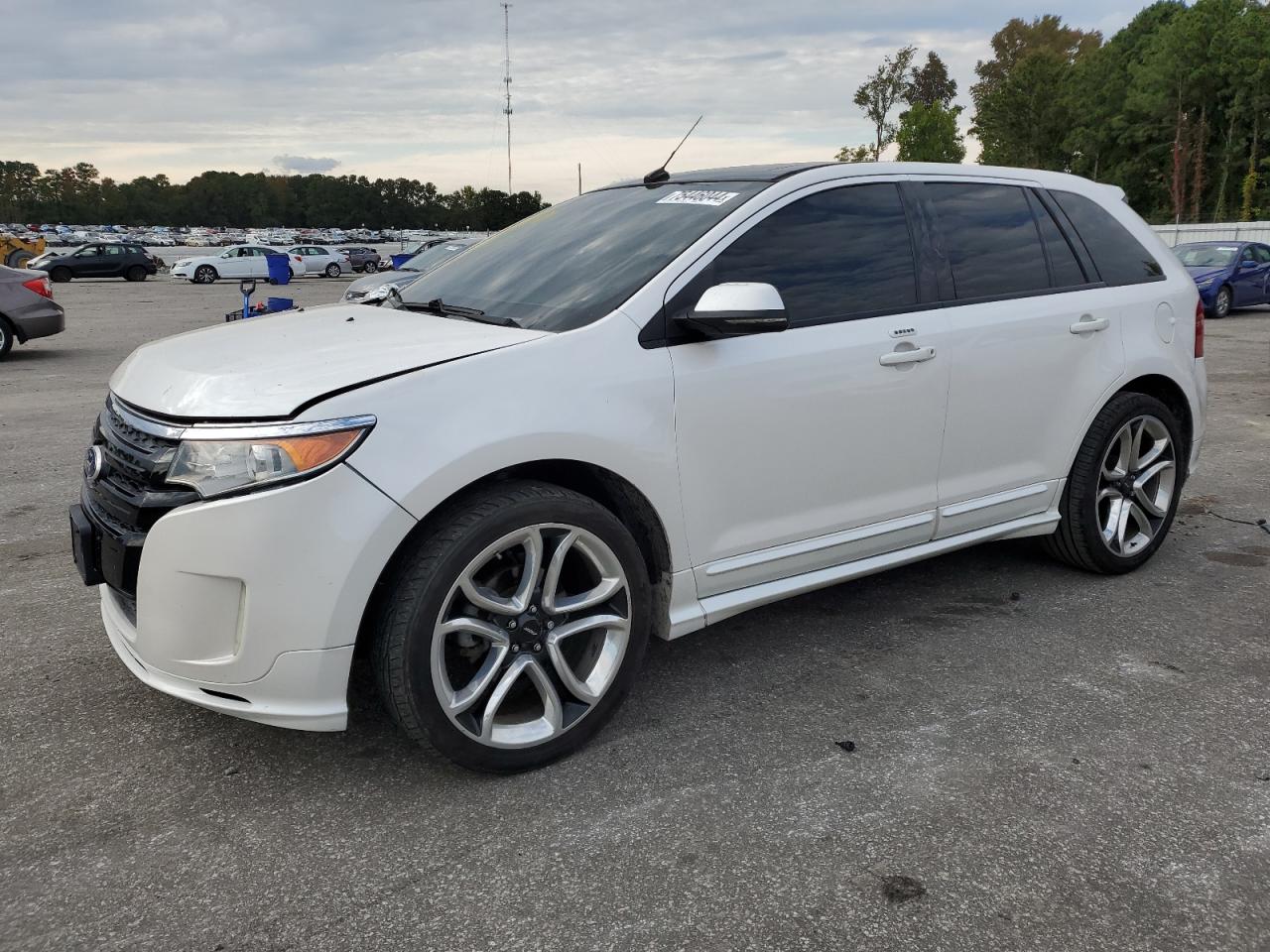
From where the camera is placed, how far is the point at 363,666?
3520 millimetres

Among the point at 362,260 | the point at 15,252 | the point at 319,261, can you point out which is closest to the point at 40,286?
the point at 15,252

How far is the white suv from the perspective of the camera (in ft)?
8.61

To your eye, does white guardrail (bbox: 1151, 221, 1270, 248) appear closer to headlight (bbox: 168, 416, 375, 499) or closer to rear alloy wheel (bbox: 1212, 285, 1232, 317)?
rear alloy wheel (bbox: 1212, 285, 1232, 317)

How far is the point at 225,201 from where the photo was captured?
157250 millimetres

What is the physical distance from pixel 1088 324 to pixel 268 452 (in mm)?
3314

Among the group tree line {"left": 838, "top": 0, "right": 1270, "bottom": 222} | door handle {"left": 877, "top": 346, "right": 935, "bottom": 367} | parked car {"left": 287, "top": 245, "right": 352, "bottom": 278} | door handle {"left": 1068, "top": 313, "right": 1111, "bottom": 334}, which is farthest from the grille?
tree line {"left": 838, "top": 0, "right": 1270, "bottom": 222}

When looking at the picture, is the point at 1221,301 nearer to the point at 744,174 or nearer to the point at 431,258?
the point at 431,258

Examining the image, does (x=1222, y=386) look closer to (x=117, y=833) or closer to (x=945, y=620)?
(x=945, y=620)

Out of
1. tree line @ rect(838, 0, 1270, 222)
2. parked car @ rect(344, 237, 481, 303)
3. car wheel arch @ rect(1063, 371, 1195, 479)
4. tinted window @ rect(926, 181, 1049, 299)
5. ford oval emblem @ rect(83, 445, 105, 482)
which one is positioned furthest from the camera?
tree line @ rect(838, 0, 1270, 222)

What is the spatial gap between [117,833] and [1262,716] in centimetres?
344

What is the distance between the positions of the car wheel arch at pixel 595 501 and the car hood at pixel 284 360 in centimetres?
36

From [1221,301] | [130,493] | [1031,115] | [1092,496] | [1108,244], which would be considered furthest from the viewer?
[1031,115]

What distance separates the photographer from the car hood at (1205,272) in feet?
63.1

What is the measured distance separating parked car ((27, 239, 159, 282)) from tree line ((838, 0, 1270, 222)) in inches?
1541
